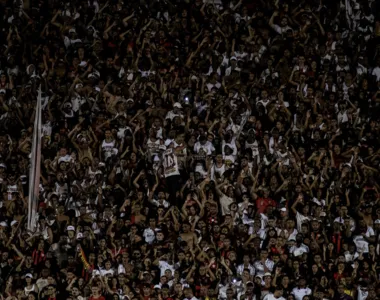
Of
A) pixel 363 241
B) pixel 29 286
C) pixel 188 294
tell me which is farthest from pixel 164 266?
pixel 363 241

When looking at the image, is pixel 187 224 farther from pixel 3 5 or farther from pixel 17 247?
pixel 3 5

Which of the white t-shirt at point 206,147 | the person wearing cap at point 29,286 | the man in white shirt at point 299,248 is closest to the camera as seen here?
the person wearing cap at point 29,286

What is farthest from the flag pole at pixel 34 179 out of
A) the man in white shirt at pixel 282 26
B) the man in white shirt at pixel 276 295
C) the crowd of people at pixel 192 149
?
the man in white shirt at pixel 282 26

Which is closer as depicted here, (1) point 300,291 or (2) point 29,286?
(1) point 300,291

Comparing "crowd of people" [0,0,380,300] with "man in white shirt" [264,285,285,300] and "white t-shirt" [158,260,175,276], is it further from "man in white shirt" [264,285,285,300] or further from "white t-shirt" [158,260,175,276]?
"man in white shirt" [264,285,285,300]

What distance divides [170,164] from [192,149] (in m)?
0.66

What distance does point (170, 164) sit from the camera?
25.0 metres

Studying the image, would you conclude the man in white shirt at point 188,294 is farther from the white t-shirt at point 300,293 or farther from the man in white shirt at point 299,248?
the man in white shirt at point 299,248

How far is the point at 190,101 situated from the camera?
2650 cm

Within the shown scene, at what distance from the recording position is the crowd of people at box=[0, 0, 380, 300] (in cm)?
2261

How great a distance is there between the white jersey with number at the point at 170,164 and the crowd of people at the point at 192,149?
0.03 metres

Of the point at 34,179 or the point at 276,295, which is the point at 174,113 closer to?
the point at 34,179

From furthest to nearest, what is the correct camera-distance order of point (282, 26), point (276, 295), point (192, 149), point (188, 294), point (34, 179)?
point (282, 26)
point (192, 149)
point (34, 179)
point (188, 294)
point (276, 295)

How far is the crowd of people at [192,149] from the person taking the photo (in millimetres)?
22609
